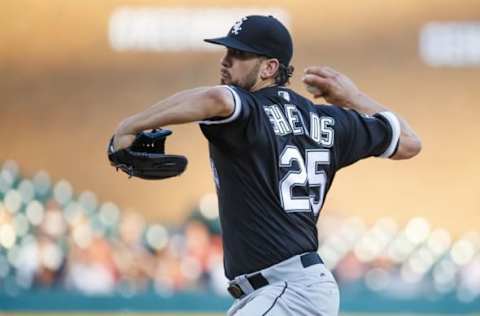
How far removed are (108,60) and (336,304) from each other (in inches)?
244

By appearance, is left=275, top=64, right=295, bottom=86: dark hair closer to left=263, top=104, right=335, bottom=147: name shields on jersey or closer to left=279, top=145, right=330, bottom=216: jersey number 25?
left=263, top=104, right=335, bottom=147: name shields on jersey

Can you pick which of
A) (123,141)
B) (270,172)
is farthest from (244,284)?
(123,141)

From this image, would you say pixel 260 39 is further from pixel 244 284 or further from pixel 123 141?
pixel 244 284

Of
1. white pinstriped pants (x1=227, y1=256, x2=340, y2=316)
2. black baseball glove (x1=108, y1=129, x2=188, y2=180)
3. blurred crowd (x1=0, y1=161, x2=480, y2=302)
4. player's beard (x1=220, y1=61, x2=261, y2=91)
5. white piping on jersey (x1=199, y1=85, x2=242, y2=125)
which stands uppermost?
player's beard (x1=220, y1=61, x2=261, y2=91)

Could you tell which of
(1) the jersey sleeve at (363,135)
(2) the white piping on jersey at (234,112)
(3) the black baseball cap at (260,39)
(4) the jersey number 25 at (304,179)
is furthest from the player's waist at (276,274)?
(3) the black baseball cap at (260,39)

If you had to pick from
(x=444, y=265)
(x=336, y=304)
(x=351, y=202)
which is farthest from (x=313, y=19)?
(x=336, y=304)

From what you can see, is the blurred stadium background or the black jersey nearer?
the black jersey

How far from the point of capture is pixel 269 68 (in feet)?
13.1

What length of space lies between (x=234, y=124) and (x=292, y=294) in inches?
25.6

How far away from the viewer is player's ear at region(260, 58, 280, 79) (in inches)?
157

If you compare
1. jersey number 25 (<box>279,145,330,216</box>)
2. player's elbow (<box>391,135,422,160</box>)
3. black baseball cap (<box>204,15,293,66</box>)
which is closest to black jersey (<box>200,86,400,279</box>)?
jersey number 25 (<box>279,145,330,216</box>)

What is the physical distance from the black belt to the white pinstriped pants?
1 centimetres

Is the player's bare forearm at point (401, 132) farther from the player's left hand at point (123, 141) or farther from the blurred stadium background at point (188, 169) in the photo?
the blurred stadium background at point (188, 169)

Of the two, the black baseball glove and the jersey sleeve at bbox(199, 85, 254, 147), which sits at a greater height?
the jersey sleeve at bbox(199, 85, 254, 147)
